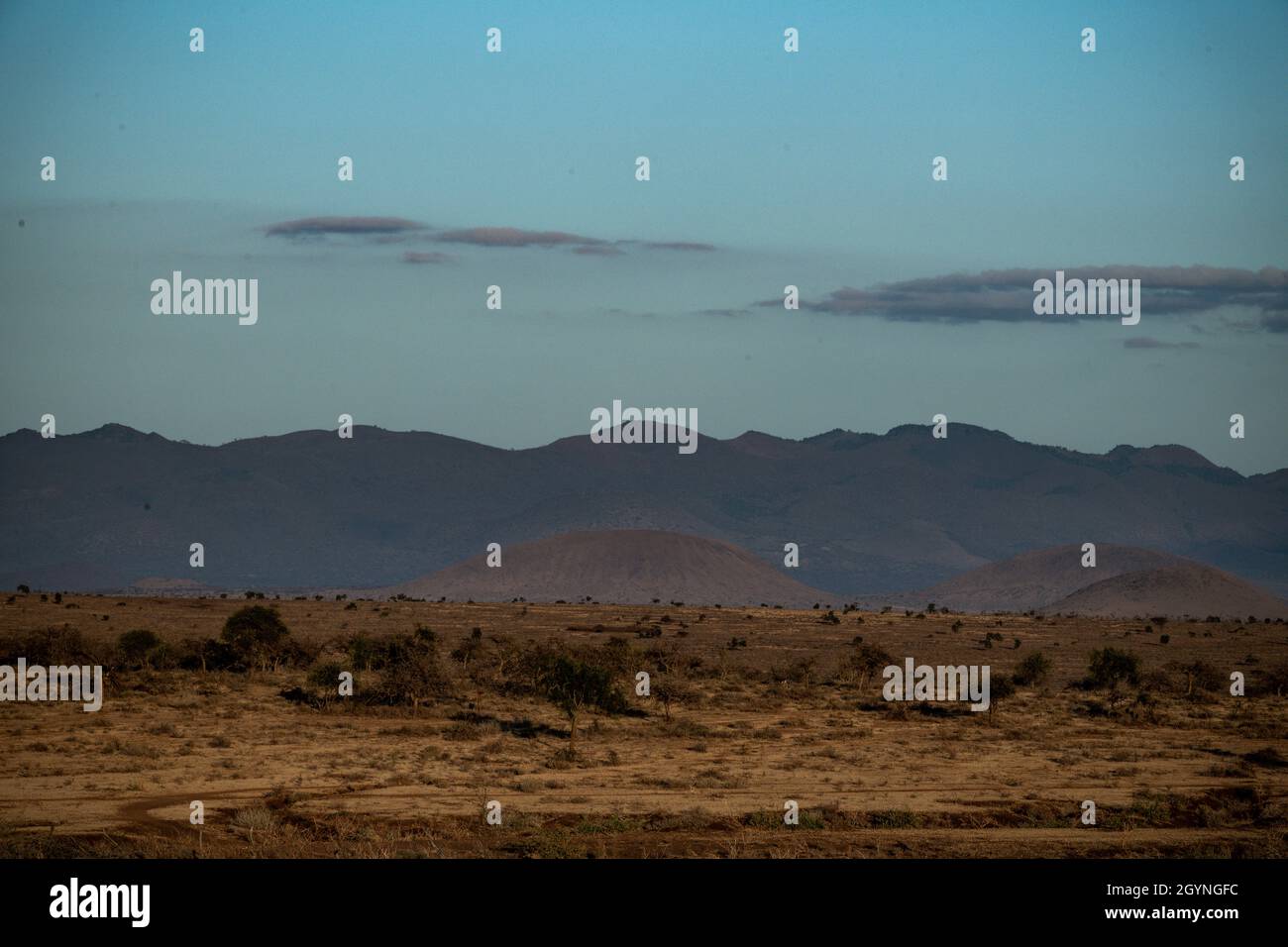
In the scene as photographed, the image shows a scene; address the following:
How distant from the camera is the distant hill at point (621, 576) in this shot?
17800 centimetres

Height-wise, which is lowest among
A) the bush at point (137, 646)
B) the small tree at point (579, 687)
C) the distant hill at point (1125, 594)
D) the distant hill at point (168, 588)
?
the small tree at point (579, 687)

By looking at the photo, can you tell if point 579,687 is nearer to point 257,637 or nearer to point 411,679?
point 411,679

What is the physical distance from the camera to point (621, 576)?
184625mm

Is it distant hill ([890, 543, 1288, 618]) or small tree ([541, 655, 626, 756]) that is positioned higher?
distant hill ([890, 543, 1288, 618])

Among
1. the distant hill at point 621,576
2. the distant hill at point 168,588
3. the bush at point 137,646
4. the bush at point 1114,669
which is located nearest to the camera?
the bush at point 137,646

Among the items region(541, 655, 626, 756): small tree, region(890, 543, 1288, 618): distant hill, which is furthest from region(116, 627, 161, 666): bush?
region(890, 543, 1288, 618): distant hill

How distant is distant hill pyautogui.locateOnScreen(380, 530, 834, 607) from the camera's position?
17800 cm

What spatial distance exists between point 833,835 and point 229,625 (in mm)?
34902
